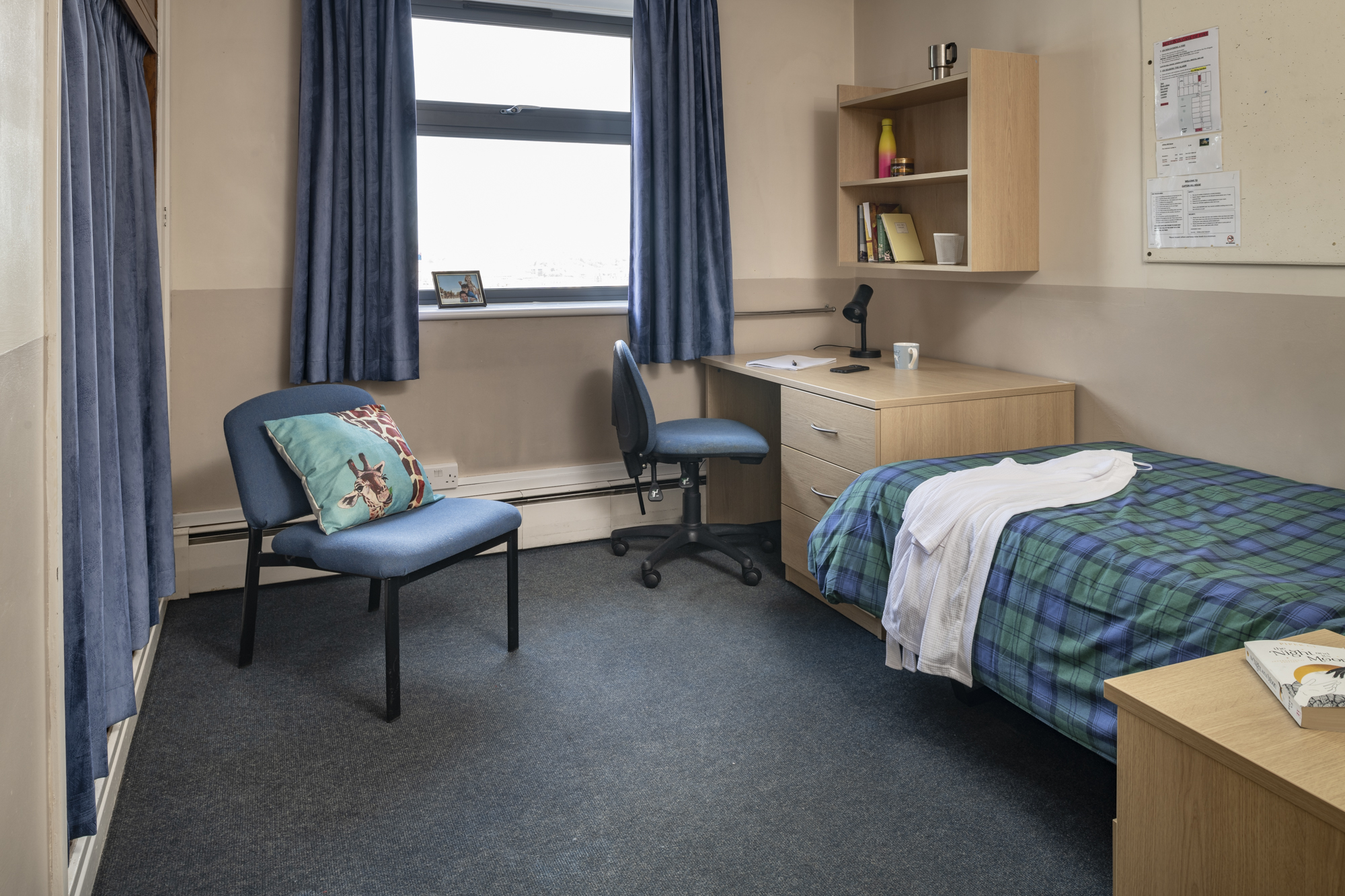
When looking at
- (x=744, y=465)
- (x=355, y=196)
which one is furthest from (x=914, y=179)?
(x=355, y=196)

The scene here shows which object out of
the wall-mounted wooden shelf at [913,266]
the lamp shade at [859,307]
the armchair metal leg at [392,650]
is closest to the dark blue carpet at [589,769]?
the armchair metal leg at [392,650]

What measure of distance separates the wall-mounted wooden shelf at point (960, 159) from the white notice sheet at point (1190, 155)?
20.0 inches

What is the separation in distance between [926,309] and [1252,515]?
5.95 ft

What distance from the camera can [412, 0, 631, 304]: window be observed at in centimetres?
353

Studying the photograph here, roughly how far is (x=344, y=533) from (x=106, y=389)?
0.73 m

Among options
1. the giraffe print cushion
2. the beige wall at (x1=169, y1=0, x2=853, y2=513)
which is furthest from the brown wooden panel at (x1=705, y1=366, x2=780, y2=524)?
the giraffe print cushion

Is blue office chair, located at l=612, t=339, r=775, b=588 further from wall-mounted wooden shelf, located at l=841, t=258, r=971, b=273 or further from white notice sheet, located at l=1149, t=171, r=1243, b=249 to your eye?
white notice sheet, located at l=1149, t=171, r=1243, b=249

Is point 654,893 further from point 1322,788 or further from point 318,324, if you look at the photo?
point 318,324

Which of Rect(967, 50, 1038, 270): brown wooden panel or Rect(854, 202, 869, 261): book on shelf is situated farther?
Rect(854, 202, 869, 261): book on shelf

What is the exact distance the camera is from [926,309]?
3.68 metres

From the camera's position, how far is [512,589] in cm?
272

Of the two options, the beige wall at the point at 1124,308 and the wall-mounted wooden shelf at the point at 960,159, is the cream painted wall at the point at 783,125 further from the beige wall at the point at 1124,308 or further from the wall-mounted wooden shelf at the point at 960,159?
the beige wall at the point at 1124,308

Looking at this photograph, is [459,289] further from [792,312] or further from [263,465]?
[792,312]

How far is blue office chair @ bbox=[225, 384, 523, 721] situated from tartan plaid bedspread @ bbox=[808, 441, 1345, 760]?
3.46 ft
